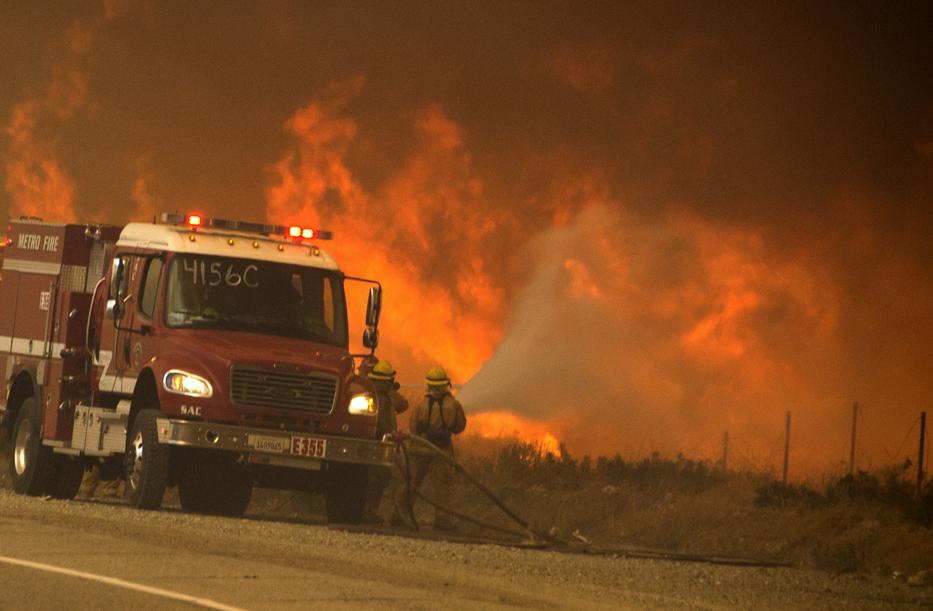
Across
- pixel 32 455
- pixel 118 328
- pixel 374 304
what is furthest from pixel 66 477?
pixel 374 304

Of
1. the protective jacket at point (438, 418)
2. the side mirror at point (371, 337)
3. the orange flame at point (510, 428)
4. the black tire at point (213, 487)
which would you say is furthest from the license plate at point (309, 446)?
the orange flame at point (510, 428)

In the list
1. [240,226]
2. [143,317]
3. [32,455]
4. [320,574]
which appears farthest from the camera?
[32,455]

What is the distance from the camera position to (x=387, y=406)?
21.0 metres

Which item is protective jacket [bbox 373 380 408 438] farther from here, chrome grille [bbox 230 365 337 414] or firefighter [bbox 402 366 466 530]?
chrome grille [bbox 230 365 337 414]

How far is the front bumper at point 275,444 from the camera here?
18.2 meters

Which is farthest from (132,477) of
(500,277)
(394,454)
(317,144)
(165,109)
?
(165,109)

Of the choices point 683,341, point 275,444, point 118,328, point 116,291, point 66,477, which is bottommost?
point 66,477

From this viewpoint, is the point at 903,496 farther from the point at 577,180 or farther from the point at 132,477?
the point at 577,180

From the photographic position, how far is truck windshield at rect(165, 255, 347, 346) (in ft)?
63.1

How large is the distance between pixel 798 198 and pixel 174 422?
2443 cm

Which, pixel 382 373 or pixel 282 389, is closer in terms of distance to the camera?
pixel 282 389

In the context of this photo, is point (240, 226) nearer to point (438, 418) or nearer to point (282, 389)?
point (282, 389)

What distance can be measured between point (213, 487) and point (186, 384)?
8.75ft

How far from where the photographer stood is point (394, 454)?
1919 cm
